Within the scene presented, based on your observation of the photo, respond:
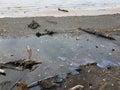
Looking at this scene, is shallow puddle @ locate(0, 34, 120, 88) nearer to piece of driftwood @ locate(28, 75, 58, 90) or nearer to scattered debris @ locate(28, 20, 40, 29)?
piece of driftwood @ locate(28, 75, 58, 90)

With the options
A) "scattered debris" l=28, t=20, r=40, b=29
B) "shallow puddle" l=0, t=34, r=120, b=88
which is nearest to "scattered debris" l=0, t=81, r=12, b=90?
"shallow puddle" l=0, t=34, r=120, b=88

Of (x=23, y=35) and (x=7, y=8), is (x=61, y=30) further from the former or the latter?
(x=7, y=8)

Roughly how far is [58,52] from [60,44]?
3.49 feet

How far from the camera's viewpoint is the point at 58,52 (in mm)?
12242

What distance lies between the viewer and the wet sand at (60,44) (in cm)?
1074

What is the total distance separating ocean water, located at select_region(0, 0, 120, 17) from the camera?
68.1ft

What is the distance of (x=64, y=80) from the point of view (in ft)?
31.2

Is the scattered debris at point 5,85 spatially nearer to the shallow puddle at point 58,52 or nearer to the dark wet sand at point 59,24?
the shallow puddle at point 58,52

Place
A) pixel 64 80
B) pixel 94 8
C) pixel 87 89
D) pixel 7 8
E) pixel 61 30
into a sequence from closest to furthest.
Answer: pixel 87 89 < pixel 64 80 < pixel 61 30 < pixel 7 8 < pixel 94 8

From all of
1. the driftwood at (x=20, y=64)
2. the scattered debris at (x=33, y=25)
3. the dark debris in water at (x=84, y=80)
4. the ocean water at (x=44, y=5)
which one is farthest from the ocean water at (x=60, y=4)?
the dark debris in water at (x=84, y=80)

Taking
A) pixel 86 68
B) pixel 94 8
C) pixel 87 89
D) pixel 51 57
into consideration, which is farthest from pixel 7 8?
pixel 87 89

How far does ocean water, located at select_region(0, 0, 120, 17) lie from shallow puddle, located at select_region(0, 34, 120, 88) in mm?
6588

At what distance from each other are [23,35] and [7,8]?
7.26 meters

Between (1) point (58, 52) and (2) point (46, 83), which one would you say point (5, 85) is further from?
(1) point (58, 52)
